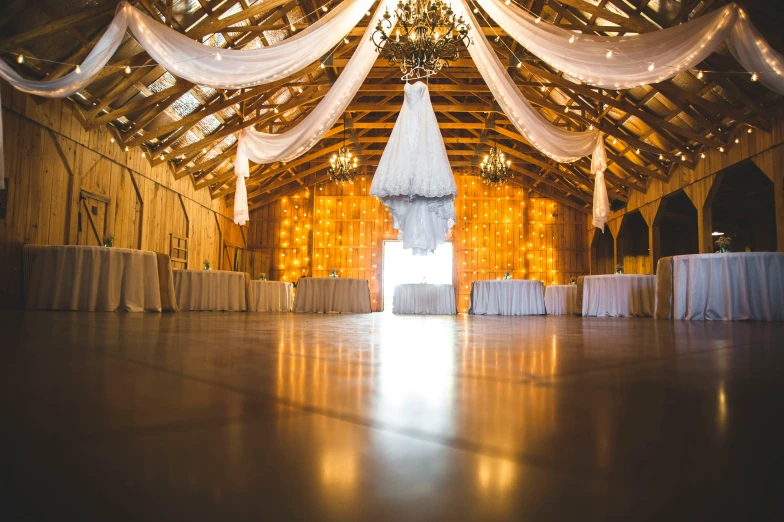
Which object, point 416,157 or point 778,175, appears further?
point 778,175

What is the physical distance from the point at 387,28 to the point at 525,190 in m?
11.7

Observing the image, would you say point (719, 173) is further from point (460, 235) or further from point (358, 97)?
point (358, 97)

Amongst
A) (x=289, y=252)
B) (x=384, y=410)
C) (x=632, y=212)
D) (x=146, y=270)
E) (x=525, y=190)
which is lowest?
(x=384, y=410)

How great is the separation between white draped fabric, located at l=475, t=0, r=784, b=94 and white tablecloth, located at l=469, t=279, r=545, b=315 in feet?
18.2

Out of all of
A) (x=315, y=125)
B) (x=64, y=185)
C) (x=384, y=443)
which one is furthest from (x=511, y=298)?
(x=384, y=443)

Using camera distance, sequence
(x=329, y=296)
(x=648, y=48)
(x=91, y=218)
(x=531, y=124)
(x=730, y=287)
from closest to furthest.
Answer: (x=648, y=48) < (x=531, y=124) < (x=730, y=287) < (x=91, y=218) < (x=329, y=296)

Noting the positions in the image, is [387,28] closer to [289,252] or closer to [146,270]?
[146,270]

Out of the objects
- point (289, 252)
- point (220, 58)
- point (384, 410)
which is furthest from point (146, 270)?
point (289, 252)

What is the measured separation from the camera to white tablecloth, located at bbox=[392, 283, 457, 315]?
1005 cm

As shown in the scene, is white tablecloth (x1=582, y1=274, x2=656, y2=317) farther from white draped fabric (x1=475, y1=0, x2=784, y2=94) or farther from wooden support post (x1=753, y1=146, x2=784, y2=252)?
white draped fabric (x1=475, y1=0, x2=784, y2=94)

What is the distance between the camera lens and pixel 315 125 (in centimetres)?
484

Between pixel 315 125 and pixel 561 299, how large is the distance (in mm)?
7546

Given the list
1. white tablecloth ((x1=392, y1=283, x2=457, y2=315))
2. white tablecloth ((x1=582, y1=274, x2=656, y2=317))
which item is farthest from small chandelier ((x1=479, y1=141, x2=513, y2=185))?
white tablecloth ((x1=582, y1=274, x2=656, y2=317))

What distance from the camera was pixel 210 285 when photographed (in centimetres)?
778
